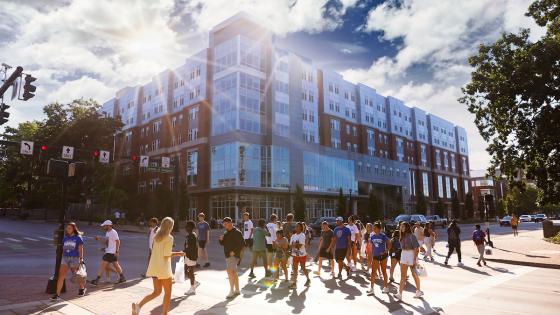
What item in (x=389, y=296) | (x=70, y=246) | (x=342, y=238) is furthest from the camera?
(x=342, y=238)

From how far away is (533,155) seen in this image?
894 inches

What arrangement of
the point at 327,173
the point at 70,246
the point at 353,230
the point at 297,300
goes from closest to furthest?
the point at 297,300
the point at 70,246
the point at 353,230
the point at 327,173

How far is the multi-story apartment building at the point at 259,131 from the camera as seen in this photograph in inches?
1891

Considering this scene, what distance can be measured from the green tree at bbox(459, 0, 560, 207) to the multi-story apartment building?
24023 millimetres

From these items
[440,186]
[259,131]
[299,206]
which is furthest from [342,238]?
[440,186]

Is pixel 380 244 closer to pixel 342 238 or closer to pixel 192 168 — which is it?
pixel 342 238

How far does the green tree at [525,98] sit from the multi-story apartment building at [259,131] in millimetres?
24023

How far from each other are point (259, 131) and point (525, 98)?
3282 cm

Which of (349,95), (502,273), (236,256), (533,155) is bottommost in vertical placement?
(502,273)

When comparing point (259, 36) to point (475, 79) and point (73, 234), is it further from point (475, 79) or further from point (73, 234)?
point (73, 234)

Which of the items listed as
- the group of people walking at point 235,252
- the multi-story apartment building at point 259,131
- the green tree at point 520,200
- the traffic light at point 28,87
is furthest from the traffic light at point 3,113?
the green tree at point 520,200

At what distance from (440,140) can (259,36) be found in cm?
5755

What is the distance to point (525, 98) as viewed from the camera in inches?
816

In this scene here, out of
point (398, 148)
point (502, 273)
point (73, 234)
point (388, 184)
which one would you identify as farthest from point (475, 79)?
point (398, 148)
